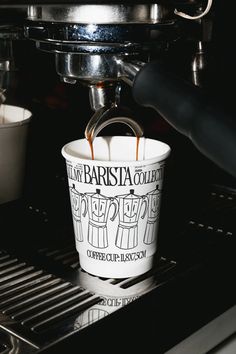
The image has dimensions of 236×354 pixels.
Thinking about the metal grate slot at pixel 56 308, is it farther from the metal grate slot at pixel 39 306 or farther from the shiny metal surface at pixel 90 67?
the shiny metal surface at pixel 90 67

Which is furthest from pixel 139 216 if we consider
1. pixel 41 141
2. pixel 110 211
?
pixel 41 141

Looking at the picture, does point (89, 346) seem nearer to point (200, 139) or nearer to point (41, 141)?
point (200, 139)

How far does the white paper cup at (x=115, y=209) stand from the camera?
536mm

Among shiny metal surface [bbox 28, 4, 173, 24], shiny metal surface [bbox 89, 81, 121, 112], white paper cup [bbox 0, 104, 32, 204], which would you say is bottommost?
white paper cup [bbox 0, 104, 32, 204]

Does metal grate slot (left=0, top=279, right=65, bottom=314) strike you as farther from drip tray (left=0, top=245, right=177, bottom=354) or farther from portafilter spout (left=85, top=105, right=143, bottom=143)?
portafilter spout (left=85, top=105, right=143, bottom=143)

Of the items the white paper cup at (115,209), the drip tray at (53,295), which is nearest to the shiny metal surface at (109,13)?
the white paper cup at (115,209)

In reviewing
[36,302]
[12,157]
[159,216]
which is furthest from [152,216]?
[12,157]

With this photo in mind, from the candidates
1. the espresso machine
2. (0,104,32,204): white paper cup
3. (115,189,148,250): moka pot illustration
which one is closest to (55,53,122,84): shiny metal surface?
the espresso machine

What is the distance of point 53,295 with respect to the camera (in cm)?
54

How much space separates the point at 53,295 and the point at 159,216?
0.13 m

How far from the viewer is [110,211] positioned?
0.55 meters

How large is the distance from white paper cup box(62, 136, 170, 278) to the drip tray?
2 cm

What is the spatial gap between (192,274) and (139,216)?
0.07 m

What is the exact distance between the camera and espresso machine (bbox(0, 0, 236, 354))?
466 mm
